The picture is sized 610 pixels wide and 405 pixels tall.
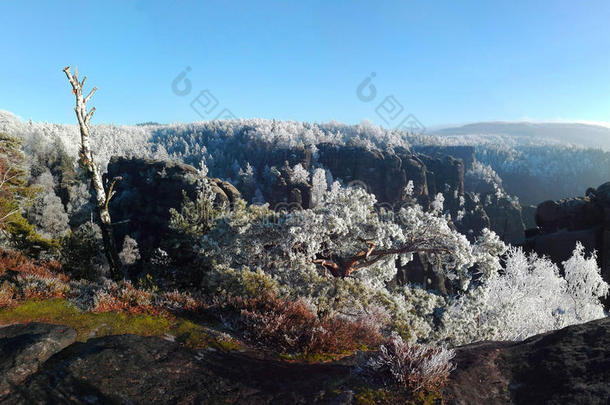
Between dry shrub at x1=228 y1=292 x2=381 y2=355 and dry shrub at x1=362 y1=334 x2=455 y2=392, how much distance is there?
1.69 metres

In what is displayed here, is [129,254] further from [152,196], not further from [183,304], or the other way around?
[183,304]

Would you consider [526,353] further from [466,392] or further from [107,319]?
[107,319]

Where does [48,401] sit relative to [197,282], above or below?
above

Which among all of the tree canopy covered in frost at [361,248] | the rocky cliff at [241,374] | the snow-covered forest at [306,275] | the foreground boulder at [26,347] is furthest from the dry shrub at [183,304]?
the tree canopy covered in frost at [361,248]

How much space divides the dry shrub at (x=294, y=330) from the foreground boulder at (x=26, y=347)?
335 cm

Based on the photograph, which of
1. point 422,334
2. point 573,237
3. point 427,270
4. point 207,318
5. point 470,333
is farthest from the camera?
point 427,270

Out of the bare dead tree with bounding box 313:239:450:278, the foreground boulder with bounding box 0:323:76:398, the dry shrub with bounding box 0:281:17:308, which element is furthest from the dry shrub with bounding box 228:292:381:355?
the bare dead tree with bounding box 313:239:450:278

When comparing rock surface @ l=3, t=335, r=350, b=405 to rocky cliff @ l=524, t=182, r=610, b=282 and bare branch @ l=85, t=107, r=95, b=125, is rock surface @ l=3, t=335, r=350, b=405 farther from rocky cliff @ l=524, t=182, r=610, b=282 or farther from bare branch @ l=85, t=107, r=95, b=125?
rocky cliff @ l=524, t=182, r=610, b=282

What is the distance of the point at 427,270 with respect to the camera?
6956cm

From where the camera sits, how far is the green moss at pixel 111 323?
21.1ft

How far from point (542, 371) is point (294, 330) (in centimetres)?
428

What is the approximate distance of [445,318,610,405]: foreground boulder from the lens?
4273mm

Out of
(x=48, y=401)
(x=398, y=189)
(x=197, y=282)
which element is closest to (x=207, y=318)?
(x=48, y=401)

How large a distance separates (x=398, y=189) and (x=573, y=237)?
69.7m
